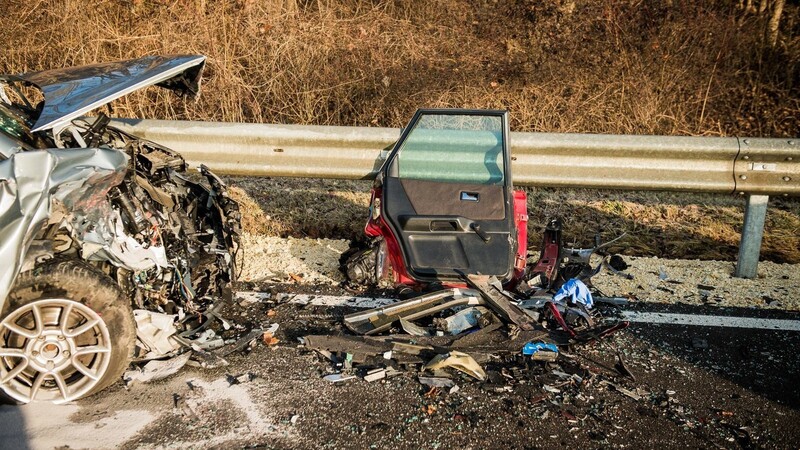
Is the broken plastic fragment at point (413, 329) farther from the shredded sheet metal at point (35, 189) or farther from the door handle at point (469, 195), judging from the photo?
the shredded sheet metal at point (35, 189)

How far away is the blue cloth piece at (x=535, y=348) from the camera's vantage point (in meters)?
4.56

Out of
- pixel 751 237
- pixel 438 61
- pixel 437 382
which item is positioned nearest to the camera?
pixel 437 382

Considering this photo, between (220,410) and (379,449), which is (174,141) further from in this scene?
(379,449)

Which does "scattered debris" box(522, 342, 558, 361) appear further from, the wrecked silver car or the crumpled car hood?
the crumpled car hood

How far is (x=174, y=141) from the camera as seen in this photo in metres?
6.36

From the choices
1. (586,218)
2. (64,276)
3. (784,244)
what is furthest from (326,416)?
(784,244)

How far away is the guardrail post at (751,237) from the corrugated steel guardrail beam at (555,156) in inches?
4.3

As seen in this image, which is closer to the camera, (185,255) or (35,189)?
(35,189)

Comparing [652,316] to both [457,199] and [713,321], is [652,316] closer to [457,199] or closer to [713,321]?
[713,321]

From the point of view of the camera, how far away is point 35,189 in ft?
12.8

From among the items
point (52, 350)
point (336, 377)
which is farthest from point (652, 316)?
point (52, 350)

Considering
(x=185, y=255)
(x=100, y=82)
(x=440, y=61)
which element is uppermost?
(x=100, y=82)

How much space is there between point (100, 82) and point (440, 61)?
5.64 m

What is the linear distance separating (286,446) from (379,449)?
0.44 metres
